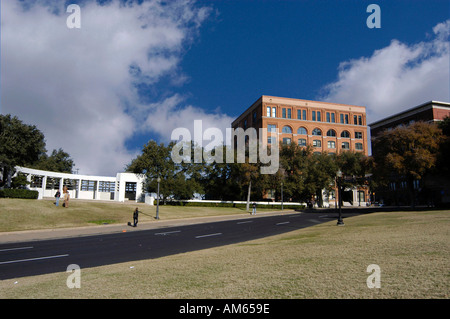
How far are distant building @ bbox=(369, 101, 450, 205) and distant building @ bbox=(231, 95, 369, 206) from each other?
272 inches

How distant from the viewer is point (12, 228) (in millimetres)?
22625

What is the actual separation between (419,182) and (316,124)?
26753mm

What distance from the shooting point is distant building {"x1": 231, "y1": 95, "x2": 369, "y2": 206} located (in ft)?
237

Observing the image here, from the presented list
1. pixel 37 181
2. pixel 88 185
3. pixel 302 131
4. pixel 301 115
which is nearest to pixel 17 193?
pixel 37 181

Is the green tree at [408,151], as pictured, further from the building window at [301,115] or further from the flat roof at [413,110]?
the building window at [301,115]

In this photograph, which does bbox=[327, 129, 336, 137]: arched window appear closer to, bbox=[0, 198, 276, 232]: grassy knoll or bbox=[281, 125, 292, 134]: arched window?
bbox=[281, 125, 292, 134]: arched window

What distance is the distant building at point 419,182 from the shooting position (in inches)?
2223

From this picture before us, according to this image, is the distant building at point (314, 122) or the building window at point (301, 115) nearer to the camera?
the distant building at point (314, 122)

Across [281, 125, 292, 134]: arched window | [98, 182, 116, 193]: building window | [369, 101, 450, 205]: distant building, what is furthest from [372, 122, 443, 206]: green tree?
[98, 182, 116, 193]: building window

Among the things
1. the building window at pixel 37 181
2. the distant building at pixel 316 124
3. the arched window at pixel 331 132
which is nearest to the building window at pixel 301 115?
the distant building at pixel 316 124

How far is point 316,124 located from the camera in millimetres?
74938

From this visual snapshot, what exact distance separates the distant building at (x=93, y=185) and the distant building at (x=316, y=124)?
112ft
